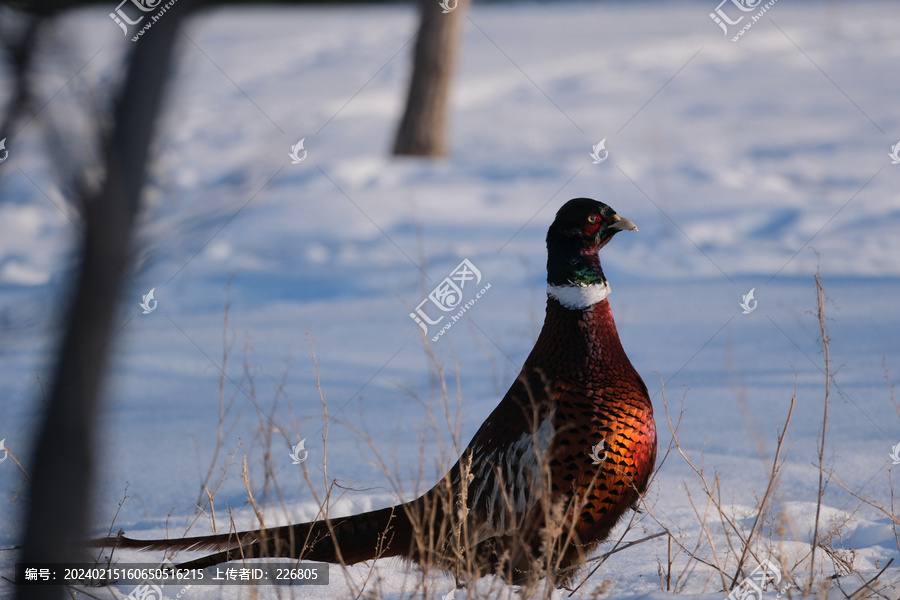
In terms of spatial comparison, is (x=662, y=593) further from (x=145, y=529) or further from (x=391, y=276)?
(x=391, y=276)

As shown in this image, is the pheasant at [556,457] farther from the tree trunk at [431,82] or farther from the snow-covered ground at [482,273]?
the tree trunk at [431,82]

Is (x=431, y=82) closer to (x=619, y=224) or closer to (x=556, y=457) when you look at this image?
(x=619, y=224)

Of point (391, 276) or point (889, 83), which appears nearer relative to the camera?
point (391, 276)

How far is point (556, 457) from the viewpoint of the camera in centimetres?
230

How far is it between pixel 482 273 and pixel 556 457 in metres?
4.63

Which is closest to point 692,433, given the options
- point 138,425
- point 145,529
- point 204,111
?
point 145,529

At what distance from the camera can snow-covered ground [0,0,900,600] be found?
254 cm

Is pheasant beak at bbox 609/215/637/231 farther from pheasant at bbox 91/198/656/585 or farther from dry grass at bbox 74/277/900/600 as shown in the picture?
dry grass at bbox 74/277/900/600

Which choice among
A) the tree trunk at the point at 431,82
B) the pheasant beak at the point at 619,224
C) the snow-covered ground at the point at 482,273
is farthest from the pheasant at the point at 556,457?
the tree trunk at the point at 431,82

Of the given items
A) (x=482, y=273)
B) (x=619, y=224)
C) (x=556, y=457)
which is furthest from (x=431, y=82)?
(x=556, y=457)

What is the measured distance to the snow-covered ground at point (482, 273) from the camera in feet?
8.35

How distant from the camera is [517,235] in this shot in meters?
8.11

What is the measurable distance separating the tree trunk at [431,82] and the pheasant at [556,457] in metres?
7.68

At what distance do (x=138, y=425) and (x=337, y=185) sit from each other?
573cm
